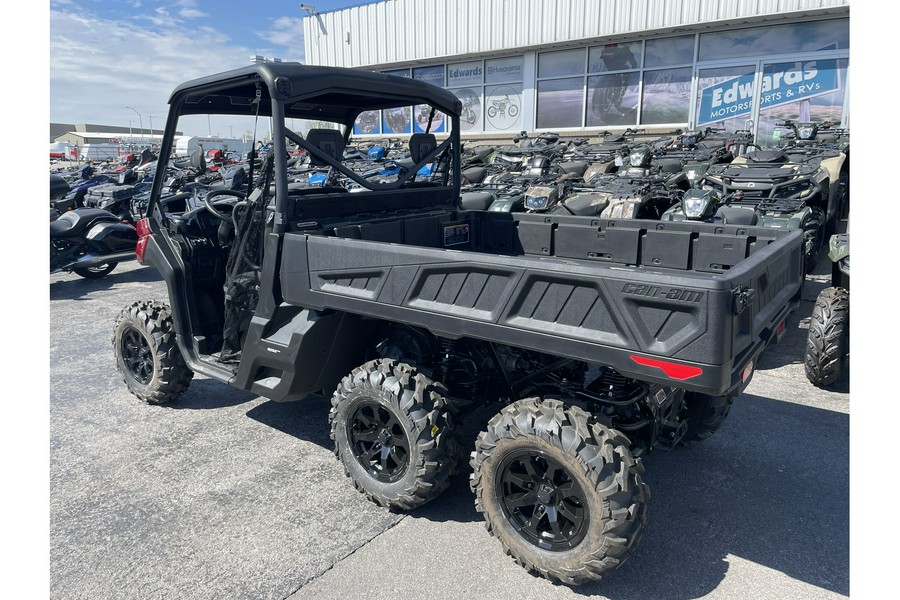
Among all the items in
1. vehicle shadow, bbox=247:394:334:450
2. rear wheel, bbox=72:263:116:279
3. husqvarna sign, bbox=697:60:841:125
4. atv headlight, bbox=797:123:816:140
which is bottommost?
vehicle shadow, bbox=247:394:334:450

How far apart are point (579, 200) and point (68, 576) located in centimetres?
587

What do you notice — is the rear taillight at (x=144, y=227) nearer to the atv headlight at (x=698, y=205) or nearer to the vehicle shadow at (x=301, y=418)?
the vehicle shadow at (x=301, y=418)

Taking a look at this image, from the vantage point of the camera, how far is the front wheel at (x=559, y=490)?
8.21 feet

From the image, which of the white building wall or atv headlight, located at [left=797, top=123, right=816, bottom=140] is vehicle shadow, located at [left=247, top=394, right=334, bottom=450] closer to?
atv headlight, located at [left=797, top=123, right=816, bottom=140]

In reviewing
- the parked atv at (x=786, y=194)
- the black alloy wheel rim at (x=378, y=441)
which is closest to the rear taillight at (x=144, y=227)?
the black alloy wheel rim at (x=378, y=441)

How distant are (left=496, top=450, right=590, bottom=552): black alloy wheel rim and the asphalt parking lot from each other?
213 millimetres

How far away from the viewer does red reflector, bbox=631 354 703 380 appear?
223 centimetres

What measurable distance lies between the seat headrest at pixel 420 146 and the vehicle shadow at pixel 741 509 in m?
2.09

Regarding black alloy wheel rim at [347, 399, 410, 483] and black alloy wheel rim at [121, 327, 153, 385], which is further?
black alloy wheel rim at [121, 327, 153, 385]

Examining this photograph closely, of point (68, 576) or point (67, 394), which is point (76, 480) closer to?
point (68, 576)

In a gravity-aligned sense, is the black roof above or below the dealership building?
below

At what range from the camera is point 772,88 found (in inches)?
571

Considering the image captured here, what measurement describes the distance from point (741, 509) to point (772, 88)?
14.1 m

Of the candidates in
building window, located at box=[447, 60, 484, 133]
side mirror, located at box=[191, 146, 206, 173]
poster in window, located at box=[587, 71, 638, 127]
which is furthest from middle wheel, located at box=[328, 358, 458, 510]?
building window, located at box=[447, 60, 484, 133]
